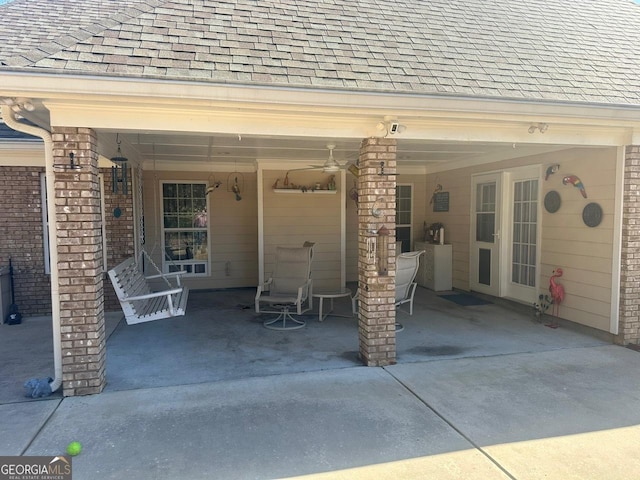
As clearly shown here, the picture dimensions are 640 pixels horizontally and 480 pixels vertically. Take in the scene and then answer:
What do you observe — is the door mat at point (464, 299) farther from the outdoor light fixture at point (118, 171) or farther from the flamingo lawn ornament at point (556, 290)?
the outdoor light fixture at point (118, 171)

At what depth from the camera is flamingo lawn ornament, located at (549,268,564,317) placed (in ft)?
19.1

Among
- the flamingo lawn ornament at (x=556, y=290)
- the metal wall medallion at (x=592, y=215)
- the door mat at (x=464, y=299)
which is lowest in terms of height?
the door mat at (x=464, y=299)

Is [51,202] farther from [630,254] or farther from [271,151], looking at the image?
[630,254]

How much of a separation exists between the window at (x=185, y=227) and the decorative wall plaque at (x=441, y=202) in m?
4.93

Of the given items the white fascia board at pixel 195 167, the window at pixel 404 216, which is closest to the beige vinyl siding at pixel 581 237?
the window at pixel 404 216

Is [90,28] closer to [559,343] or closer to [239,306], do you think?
[239,306]

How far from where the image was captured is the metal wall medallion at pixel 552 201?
19.5 feet

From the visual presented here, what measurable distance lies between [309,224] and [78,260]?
4910mm

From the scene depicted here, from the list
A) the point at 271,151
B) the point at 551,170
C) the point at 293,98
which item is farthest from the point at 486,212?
the point at 293,98

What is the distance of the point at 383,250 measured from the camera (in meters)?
4.28

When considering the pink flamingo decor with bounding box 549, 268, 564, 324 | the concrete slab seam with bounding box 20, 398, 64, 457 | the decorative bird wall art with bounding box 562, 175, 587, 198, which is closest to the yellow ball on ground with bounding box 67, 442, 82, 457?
the concrete slab seam with bounding box 20, 398, 64, 457

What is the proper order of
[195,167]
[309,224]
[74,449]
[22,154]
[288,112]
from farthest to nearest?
[195,167]
[309,224]
[22,154]
[288,112]
[74,449]

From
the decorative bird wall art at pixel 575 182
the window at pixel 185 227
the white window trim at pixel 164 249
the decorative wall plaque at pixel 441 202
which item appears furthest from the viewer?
the decorative wall plaque at pixel 441 202

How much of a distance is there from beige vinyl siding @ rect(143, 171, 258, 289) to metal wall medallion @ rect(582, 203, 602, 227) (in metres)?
5.99
